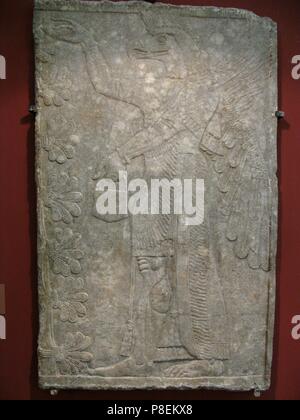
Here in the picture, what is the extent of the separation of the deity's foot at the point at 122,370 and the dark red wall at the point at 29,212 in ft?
0.75

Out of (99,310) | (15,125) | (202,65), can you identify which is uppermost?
(202,65)

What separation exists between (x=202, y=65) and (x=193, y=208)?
2.77 feet

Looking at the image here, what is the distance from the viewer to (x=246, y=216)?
2.75 meters

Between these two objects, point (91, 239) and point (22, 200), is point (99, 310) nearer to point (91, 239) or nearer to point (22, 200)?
point (91, 239)

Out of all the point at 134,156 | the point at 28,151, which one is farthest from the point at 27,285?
the point at 134,156

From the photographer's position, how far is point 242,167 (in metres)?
2.73

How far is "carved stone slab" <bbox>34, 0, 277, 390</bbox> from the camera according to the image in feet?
8.77

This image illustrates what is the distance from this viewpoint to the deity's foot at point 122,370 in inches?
108

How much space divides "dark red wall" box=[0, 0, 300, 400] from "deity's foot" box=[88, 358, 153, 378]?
23 centimetres
